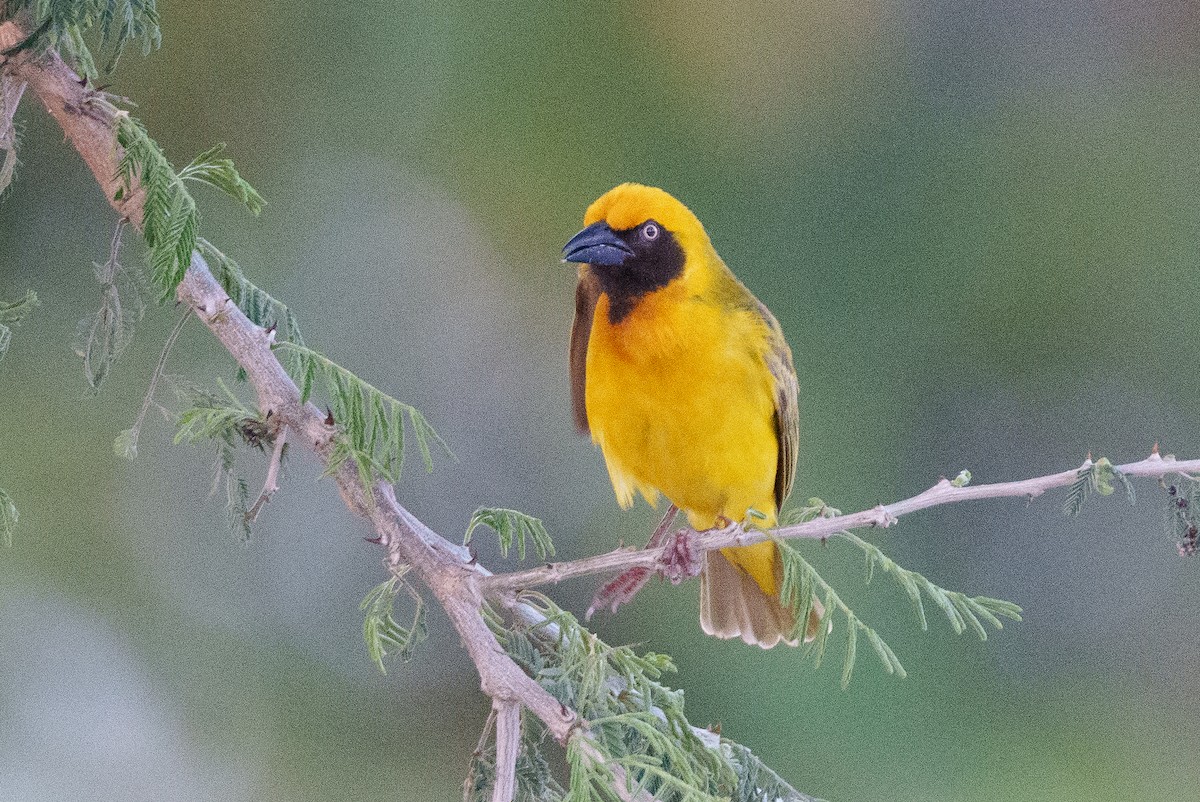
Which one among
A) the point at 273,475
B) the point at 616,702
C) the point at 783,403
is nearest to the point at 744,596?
the point at 783,403

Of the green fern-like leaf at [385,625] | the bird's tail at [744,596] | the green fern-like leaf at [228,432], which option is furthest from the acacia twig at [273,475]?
the bird's tail at [744,596]

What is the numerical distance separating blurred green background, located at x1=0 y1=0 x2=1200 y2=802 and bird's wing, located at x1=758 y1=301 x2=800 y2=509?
2.12ft

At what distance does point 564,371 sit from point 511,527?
4.09 ft

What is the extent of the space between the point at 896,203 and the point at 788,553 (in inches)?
68.3

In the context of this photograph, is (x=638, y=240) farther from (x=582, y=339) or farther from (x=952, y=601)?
(x=952, y=601)

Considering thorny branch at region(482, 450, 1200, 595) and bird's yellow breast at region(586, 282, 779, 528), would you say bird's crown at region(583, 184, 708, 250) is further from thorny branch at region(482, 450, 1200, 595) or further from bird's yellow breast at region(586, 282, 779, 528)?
thorny branch at region(482, 450, 1200, 595)

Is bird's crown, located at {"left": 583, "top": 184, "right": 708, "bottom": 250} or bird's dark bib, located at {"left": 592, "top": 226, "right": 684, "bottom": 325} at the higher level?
bird's crown, located at {"left": 583, "top": 184, "right": 708, "bottom": 250}

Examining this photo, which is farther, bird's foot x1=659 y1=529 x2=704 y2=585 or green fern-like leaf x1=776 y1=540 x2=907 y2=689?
bird's foot x1=659 y1=529 x2=704 y2=585

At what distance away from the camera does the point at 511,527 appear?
3.66ft

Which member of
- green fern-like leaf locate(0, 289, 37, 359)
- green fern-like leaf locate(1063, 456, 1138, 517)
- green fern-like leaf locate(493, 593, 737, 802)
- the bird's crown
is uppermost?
the bird's crown

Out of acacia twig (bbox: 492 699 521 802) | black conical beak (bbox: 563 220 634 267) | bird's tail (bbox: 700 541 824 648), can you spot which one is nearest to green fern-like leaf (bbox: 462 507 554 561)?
acacia twig (bbox: 492 699 521 802)

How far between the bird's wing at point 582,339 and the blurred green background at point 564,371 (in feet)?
1.48

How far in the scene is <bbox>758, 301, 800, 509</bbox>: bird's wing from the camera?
157 cm

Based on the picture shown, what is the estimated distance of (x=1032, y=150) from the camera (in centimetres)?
273
